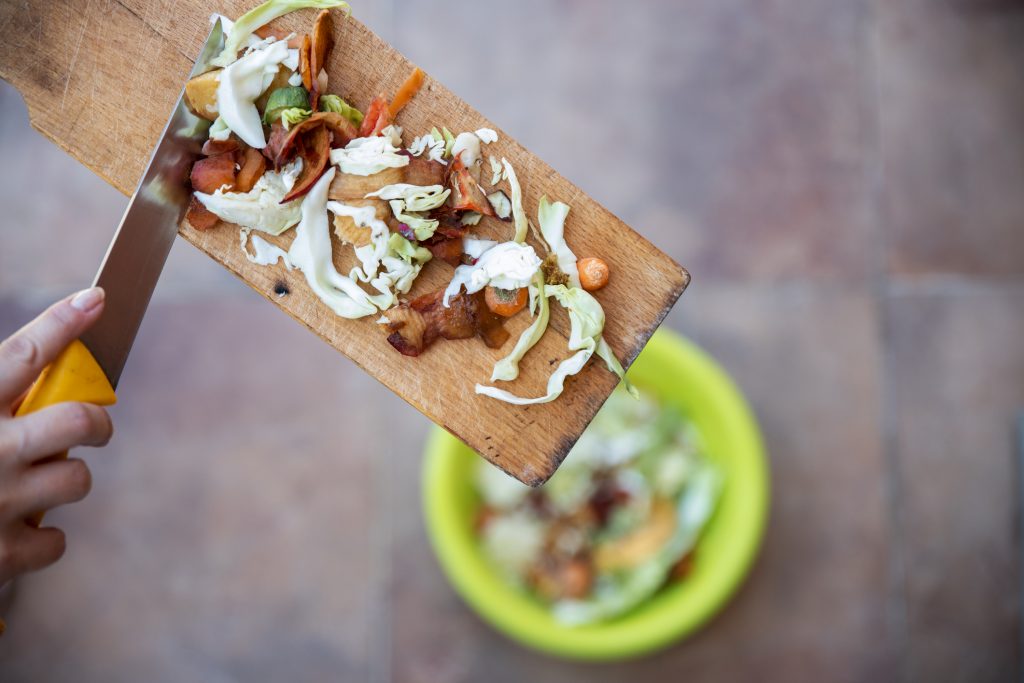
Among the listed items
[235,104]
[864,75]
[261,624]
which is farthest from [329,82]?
[864,75]

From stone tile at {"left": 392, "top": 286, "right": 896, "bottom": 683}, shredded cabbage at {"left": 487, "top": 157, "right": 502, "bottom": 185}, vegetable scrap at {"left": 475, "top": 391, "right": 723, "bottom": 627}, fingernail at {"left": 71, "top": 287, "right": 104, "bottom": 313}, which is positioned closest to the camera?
fingernail at {"left": 71, "top": 287, "right": 104, "bottom": 313}

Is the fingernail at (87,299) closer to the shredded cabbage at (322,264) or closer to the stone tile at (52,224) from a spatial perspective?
the shredded cabbage at (322,264)

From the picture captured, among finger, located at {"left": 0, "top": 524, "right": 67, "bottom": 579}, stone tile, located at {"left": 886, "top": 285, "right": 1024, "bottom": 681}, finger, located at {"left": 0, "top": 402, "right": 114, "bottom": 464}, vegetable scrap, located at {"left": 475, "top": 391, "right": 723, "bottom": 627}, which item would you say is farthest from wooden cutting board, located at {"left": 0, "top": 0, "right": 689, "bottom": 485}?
stone tile, located at {"left": 886, "top": 285, "right": 1024, "bottom": 681}

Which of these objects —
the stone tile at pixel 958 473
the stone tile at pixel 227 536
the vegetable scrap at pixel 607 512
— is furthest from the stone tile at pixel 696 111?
the stone tile at pixel 227 536

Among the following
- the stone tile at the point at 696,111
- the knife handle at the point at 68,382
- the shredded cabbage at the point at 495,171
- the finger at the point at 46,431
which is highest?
the stone tile at the point at 696,111

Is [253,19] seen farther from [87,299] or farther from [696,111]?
[696,111]

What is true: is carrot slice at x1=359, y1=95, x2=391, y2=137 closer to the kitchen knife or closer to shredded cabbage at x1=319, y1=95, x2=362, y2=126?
shredded cabbage at x1=319, y1=95, x2=362, y2=126

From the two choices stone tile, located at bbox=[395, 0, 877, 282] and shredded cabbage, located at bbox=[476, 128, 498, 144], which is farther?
stone tile, located at bbox=[395, 0, 877, 282]

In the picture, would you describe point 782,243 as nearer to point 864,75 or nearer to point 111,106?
point 864,75
